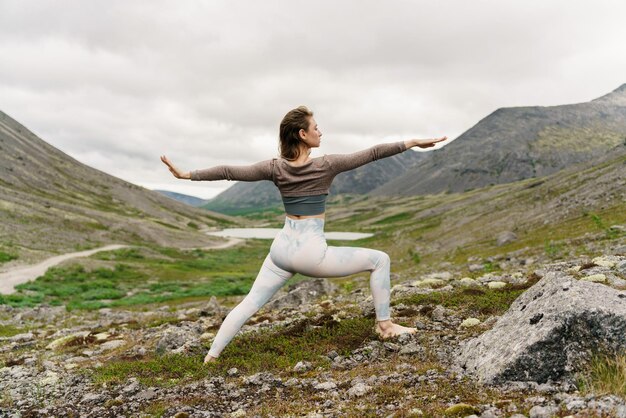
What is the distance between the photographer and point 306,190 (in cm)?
838

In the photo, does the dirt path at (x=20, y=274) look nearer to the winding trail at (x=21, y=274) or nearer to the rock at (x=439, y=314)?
the winding trail at (x=21, y=274)

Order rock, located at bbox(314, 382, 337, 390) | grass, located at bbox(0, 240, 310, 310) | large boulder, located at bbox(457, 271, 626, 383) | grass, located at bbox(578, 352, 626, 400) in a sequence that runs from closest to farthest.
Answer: grass, located at bbox(578, 352, 626, 400)
large boulder, located at bbox(457, 271, 626, 383)
rock, located at bbox(314, 382, 337, 390)
grass, located at bbox(0, 240, 310, 310)

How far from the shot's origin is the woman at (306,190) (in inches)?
326

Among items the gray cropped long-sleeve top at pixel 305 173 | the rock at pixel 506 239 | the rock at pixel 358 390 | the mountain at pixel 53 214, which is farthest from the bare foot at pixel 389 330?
the mountain at pixel 53 214

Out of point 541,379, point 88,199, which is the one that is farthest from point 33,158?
point 541,379

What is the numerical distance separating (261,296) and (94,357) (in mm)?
6310

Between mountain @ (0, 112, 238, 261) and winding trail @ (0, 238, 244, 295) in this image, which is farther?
mountain @ (0, 112, 238, 261)

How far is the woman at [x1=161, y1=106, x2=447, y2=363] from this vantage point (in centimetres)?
829

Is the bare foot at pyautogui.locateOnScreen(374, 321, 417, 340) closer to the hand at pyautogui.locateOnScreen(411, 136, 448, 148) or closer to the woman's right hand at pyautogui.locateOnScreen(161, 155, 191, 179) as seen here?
the hand at pyautogui.locateOnScreen(411, 136, 448, 148)

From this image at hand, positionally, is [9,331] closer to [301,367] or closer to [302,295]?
[302,295]

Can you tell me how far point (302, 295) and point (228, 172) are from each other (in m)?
12.7

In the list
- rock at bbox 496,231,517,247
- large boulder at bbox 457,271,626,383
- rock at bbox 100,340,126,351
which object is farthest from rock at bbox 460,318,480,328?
rock at bbox 496,231,517,247

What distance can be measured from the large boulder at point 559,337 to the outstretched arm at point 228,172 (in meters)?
5.33

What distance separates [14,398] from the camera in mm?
8133
